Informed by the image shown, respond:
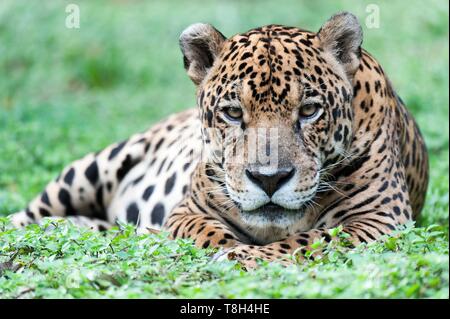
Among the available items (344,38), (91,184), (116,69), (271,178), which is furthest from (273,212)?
(116,69)

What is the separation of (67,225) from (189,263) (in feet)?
4.50

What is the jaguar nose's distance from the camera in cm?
739

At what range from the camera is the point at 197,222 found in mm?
8398

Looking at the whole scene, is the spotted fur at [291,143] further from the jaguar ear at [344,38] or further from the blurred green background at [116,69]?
the blurred green background at [116,69]

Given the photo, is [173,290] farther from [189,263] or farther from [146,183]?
[146,183]

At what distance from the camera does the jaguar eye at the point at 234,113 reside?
309 inches

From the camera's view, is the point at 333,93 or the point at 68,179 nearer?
the point at 333,93

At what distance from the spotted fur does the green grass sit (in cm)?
65

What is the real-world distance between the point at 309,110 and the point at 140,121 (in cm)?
944

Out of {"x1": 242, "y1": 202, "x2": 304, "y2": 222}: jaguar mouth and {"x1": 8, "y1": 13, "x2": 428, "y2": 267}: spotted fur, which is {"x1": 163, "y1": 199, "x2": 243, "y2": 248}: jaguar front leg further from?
{"x1": 242, "y1": 202, "x2": 304, "y2": 222}: jaguar mouth

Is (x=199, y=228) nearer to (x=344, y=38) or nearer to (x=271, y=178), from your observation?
(x=271, y=178)

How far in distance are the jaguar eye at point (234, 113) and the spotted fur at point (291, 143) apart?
0.02 m

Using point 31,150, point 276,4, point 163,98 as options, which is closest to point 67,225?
point 31,150

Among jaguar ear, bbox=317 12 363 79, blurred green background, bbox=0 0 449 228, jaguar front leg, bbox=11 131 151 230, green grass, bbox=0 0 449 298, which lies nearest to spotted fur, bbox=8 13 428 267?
jaguar ear, bbox=317 12 363 79
